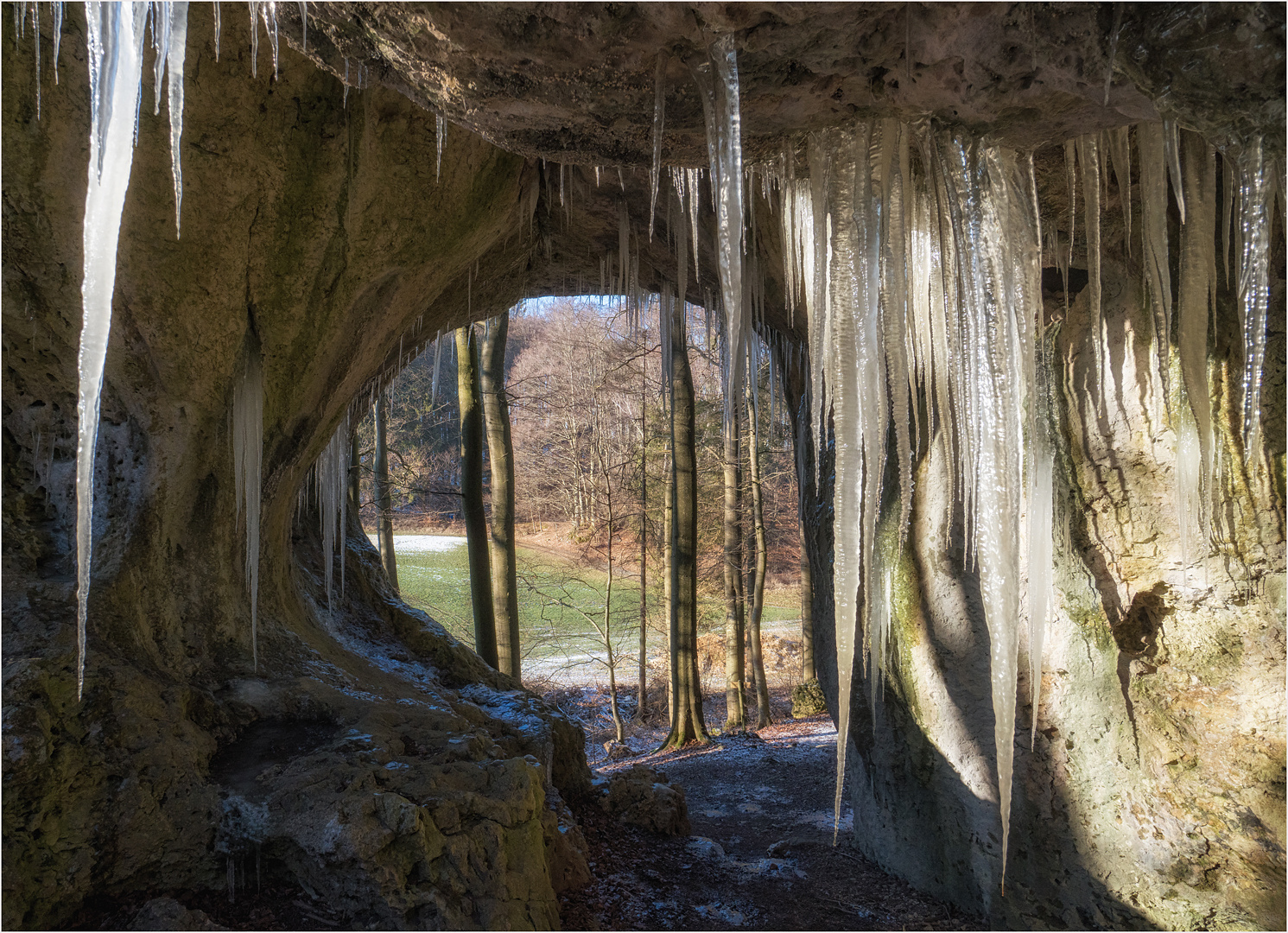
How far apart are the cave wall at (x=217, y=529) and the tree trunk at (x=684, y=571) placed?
16.1ft

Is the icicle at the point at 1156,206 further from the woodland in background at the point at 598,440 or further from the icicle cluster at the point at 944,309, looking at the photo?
the woodland in background at the point at 598,440

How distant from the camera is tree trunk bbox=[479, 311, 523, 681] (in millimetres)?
8047

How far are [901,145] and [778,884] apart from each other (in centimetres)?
411

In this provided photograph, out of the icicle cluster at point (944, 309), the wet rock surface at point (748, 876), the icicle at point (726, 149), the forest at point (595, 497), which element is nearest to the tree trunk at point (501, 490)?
the forest at point (595, 497)

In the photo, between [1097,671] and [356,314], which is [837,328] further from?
[356,314]

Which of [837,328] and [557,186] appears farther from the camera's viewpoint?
[557,186]

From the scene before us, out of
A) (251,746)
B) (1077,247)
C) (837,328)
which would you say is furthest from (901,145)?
(251,746)

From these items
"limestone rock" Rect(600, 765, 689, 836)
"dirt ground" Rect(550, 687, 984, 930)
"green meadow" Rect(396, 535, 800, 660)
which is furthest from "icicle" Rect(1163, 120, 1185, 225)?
"green meadow" Rect(396, 535, 800, 660)

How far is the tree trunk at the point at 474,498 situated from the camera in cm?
770

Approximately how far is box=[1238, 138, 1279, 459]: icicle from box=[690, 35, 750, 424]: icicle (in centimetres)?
128

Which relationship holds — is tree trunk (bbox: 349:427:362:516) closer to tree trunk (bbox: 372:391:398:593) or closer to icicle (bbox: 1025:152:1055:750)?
tree trunk (bbox: 372:391:398:593)

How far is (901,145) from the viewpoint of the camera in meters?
2.26

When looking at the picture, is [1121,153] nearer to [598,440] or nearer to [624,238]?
[624,238]

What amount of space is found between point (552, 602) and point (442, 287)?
10567mm
